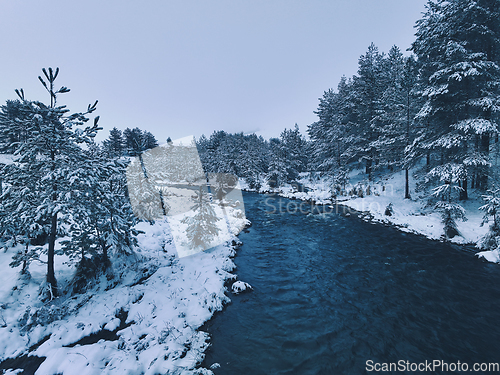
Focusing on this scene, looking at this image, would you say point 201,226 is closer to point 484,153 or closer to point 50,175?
point 50,175

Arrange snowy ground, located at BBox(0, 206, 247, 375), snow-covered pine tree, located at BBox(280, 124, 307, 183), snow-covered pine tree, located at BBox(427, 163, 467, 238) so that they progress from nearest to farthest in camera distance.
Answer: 1. snowy ground, located at BBox(0, 206, 247, 375)
2. snow-covered pine tree, located at BBox(427, 163, 467, 238)
3. snow-covered pine tree, located at BBox(280, 124, 307, 183)

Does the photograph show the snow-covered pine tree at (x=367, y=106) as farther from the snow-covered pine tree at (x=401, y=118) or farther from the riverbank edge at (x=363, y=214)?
the riverbank edge at (x=363, y=214)

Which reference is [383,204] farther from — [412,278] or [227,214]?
[227,214]

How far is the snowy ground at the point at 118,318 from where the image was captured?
6.25 m

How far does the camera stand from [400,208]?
20.9 metres


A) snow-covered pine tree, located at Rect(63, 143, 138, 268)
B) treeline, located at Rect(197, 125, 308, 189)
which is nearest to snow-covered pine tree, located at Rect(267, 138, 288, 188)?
treeline, located at Rect(197, 125, 308, 189)

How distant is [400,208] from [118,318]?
24623 millimetres

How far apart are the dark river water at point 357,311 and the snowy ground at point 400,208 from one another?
1589mm

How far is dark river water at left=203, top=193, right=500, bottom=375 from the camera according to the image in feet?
21.8

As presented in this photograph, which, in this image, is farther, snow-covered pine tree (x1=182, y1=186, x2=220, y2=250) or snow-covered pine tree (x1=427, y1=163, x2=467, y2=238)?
snow-covered pine tree (x1=182, y1=186, x2=220, y2=250)

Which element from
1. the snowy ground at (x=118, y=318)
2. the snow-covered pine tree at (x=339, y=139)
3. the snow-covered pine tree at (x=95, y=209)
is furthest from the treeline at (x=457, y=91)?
the snow-covered pine tree at (x=95, y=209)

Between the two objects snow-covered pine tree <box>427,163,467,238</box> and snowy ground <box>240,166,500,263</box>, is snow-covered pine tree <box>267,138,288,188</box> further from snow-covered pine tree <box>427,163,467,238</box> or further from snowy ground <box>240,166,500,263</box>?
snow-covered pine tree <box>427,163,467,238</box>

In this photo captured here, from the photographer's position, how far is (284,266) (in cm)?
1309

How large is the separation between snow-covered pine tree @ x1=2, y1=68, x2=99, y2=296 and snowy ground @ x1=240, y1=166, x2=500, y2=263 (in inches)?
857
